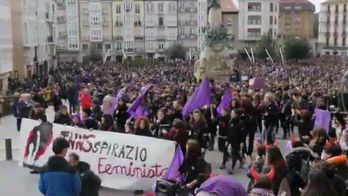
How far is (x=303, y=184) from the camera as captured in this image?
8.20 meters

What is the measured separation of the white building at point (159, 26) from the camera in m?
122

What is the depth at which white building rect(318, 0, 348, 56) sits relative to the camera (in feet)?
438

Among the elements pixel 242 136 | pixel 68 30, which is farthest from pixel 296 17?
pixel 242 136

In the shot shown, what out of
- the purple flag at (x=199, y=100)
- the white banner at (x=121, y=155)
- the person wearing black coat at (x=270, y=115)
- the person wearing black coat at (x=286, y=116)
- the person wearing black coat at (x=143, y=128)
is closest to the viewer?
the white banner at (x=121, y=155)

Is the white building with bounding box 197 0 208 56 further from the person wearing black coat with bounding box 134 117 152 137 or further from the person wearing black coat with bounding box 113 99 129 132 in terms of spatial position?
the person wearing black coat with bounding box 134 117 152 137

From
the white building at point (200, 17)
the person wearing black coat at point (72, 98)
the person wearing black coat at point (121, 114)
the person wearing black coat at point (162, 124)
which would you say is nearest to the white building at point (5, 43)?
the person wearing black coat at point (72, 98)

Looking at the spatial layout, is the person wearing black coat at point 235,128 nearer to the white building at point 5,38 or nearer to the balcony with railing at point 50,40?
the white building at point 5,38

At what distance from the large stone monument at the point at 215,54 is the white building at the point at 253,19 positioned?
77419 millimetres

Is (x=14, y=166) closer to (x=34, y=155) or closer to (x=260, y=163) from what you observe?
(x=34, y=155)

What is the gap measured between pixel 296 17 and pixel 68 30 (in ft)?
179

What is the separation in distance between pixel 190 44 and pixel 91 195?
379 feet

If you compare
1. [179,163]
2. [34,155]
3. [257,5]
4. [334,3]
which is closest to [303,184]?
[179,163]

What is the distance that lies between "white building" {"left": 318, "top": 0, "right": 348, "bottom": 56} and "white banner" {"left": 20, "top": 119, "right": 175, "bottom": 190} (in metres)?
124

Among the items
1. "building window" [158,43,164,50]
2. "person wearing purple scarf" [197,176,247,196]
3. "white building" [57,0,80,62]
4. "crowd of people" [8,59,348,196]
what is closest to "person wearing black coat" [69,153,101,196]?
"crowd of people" [8,59,348,196]
